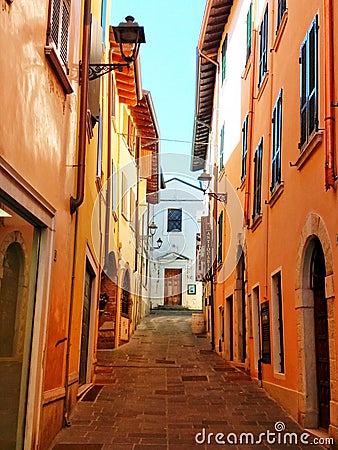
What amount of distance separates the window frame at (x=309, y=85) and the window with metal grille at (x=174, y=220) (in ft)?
95.7

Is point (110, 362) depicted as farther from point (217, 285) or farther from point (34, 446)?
point (34, 446)

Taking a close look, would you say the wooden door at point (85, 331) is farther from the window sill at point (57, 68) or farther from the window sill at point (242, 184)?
the window sill at point (242, 184)

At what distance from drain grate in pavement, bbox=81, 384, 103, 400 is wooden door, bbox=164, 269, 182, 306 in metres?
26.6

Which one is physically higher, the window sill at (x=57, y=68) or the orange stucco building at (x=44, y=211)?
the window sill at (x=57, y=68)

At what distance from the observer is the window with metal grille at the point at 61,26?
6275 millimetres

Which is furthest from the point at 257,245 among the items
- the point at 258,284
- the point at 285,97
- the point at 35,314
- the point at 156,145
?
the point at 156,145

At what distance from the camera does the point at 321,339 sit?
24.2ft

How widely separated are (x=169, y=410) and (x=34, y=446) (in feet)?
10.6

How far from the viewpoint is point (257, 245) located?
11578 mm

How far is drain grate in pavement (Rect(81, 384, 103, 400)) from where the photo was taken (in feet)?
29.9

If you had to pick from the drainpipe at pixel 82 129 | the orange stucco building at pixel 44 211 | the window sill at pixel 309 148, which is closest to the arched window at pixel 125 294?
the orange stucco building at pixel 44 211

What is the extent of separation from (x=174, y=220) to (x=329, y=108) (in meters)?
30.9

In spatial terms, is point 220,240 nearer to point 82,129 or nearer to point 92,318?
point 92,318

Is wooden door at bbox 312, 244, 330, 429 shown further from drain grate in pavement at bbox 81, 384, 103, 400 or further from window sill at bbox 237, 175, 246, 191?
window sill at bbox 237, 175, 246, 191
